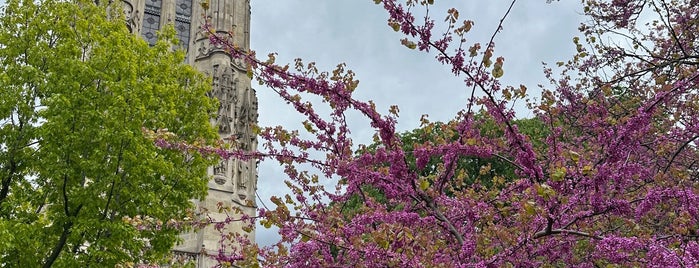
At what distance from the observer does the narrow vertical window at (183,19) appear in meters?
24.4

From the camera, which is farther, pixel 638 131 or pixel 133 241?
pixel 133 241

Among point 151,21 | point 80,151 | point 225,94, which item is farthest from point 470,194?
point 151,21

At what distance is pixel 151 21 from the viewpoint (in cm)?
2402

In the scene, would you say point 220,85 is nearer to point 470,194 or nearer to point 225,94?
point 225,94

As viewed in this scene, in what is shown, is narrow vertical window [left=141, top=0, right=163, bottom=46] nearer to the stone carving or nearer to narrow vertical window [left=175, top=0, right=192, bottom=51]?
narrow vertical window [left=175, top=0, right=192, bottom=51]

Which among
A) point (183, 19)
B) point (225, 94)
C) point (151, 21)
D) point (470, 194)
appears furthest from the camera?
point (183, 19)

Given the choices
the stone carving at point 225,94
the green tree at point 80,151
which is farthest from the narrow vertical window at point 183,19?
the green tree at point 80,151

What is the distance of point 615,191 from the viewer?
5.56m

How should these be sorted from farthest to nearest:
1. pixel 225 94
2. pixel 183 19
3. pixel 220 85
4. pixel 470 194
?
pixel 183 19
pixel 220 85
pixel 225 94
pixel 470 194

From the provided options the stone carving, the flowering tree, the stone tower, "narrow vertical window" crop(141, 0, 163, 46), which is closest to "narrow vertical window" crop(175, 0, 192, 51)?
the stone tower

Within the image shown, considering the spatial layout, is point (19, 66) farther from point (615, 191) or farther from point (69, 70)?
point (615, 191)

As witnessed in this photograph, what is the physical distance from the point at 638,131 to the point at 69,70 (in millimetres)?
9518

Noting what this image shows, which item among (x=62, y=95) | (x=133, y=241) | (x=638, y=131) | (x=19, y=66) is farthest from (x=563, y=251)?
(x=19, y=66)

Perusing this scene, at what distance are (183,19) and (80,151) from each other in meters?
14.9
